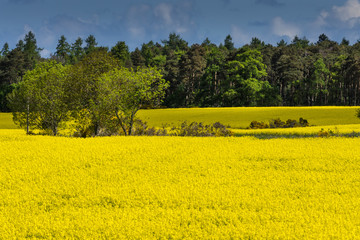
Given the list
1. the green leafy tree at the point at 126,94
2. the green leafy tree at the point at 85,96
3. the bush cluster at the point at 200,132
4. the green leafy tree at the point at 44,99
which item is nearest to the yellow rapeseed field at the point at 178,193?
the bush cluster at the point at 200,132

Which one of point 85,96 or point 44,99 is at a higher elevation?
point 85,96

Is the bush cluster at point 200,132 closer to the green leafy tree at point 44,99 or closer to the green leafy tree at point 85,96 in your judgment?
the green leafy tree at point 85,96

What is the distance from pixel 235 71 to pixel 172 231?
8647 centimetres

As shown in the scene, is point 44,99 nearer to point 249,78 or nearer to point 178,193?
point 178,193

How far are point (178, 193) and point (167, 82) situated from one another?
2147cm

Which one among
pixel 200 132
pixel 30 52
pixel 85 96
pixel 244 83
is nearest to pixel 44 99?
pixel 85 96

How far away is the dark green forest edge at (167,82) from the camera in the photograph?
97.2 feet

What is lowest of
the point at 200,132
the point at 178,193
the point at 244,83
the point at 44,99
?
the point at 178,193

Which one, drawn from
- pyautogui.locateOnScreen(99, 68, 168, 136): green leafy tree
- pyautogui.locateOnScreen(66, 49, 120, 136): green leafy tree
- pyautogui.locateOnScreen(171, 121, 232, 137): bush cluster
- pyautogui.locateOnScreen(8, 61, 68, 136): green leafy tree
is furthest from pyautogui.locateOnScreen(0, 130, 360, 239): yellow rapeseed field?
pyautogui.locateOnScreen(8, 61, 68, 136): green leafy tree

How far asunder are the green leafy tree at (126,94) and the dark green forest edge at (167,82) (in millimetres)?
83

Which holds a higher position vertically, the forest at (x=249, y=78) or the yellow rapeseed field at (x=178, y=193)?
the forest at (x=249, y=78)

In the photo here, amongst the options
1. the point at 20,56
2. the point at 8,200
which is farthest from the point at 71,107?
the point at 20,56

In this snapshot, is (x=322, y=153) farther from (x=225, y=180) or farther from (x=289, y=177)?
(x=225, y=180)

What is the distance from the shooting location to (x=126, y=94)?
28.7 metres
